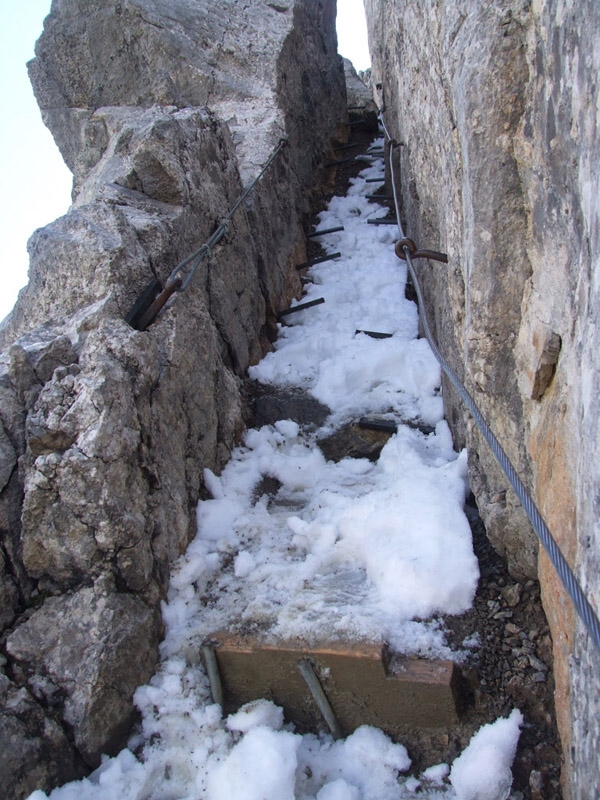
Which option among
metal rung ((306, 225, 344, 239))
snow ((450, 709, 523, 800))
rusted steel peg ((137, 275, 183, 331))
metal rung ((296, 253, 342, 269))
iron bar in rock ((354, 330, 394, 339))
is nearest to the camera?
snow ((450, 709, 523, 800))

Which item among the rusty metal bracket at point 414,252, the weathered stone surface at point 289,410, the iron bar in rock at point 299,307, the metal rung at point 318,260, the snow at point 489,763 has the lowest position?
the snow at point 489,763

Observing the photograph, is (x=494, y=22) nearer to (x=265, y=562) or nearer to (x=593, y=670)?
(x=593, y=670)

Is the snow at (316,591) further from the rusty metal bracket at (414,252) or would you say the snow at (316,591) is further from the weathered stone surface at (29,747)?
the rusty metal bracket at (414,252)

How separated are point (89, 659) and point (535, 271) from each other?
2155 mm

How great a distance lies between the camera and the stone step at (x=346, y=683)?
2.29 meters

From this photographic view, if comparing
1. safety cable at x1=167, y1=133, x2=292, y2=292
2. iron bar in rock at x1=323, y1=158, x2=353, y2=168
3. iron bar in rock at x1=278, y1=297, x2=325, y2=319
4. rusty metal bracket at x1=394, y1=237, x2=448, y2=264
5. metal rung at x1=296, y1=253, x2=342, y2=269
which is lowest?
iron bar in rock at x1=278, y1=297, x2=325, y2=319

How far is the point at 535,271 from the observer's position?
7.02 feet

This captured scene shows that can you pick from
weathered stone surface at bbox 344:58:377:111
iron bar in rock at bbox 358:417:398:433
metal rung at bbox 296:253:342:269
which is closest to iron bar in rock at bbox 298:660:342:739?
iron bar in rock at bbox 358:417:398:433

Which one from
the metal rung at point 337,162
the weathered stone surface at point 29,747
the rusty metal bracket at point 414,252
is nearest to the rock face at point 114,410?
the weathered stone surface at point 29,747

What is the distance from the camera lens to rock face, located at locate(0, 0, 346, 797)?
2359 millimetres

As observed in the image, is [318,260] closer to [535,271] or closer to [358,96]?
[535,271]

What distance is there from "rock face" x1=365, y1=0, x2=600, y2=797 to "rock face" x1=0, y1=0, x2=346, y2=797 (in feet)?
4.81

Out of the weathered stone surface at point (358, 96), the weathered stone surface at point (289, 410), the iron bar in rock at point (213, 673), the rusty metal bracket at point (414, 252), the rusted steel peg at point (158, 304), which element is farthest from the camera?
the weathered stone surface at point (358, 96)

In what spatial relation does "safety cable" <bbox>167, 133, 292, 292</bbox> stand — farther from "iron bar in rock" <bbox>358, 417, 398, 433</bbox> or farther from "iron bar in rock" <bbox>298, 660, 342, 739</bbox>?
"iron bar in rock" <bbox>298, 660, 342, 739</bbox>
